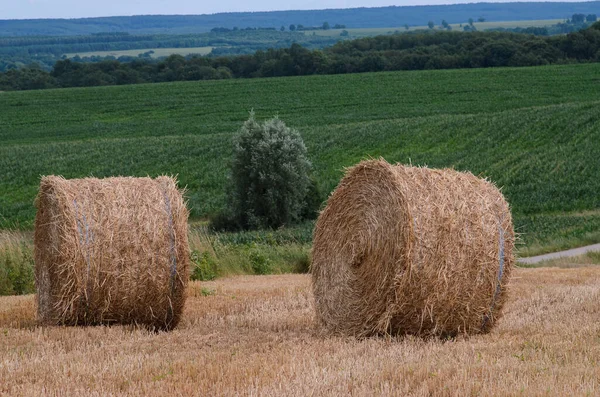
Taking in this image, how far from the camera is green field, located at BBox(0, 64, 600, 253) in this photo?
33062 millimetres

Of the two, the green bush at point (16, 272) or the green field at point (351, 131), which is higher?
the green bush at point (16, 272)

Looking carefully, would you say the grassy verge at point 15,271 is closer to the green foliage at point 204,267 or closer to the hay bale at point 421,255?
the green foliage at point 204,267

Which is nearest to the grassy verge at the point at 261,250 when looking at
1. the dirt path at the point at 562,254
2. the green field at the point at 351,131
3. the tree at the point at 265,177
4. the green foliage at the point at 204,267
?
the green foliage at the point at 204,267

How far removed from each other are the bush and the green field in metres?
2.50

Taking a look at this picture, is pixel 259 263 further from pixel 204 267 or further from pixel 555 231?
pixel 555 231

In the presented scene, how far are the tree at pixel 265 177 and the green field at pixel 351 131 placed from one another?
8.27 ft

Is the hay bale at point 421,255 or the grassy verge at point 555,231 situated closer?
the hay bale at point 421,255

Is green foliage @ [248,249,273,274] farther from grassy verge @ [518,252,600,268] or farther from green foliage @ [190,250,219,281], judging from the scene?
grassy verge @ [518,252,600,268]

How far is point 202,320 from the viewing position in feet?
34.8

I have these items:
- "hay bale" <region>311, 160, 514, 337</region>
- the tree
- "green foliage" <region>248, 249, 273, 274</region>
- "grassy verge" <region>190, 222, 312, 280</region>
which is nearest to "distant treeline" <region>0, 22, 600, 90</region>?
the tree

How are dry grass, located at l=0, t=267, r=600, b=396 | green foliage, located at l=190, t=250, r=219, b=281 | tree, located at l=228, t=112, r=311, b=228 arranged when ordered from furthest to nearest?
tree, located at l=228, t=112, r=311, b=228 < green foliage, located at l=190, t=250, r=219, b=281 < dry grass, located at l=0, t=267, r=600, b=396

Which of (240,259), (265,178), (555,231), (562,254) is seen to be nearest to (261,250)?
(240,259)

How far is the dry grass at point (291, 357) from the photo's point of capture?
6641 millimetres

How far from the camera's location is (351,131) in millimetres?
45844
